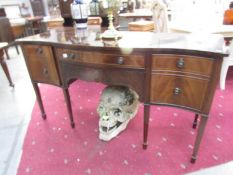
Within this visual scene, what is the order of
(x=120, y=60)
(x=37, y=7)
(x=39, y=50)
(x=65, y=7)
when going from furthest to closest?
(x=37, y=7) < (x=65, y=7) < (x=39, y=50) < (x=120, y=60)

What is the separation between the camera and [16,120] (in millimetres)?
2037

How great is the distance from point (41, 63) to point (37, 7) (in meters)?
5.80

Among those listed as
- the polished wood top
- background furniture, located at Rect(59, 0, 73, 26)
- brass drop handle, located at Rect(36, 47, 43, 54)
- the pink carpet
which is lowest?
the pink carpet

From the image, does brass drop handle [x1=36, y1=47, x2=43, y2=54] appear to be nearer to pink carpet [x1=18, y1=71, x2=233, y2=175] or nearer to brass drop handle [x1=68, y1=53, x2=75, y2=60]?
brass drop handle [x1=68, y1=53, x2=75, y2=60]

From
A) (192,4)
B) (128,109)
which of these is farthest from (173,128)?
(192,4)

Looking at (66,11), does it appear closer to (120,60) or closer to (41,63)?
(41,63)

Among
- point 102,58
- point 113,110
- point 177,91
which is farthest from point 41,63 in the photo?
point 177,91

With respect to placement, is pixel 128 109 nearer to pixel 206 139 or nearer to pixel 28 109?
pixel 206 139

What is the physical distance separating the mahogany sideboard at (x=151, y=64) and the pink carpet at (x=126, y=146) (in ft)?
0.45

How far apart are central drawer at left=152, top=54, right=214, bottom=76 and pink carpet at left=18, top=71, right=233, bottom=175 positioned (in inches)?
28.2

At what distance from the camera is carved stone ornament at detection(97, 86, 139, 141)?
5.28 feet

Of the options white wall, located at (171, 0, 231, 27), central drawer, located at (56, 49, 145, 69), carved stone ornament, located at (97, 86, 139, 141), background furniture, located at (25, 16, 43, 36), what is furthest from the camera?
background furniture, located at (25, 16, 43, 36)

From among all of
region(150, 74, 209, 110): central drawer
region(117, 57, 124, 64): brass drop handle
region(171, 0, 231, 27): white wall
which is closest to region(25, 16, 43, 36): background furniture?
region(171, 0, 231, 27): white wall

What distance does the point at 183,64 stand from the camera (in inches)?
43.2
